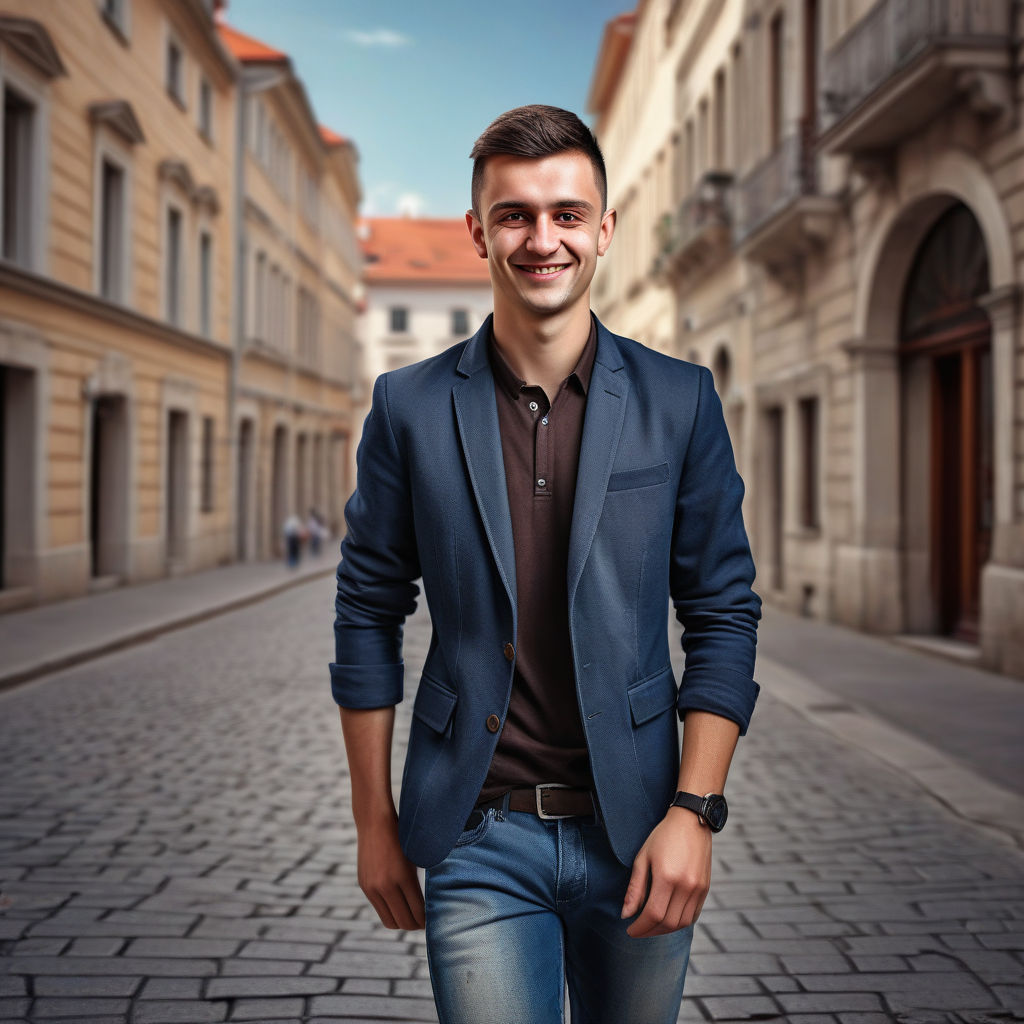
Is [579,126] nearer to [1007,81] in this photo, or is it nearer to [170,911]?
[170,911]

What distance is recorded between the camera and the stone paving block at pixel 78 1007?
11.8 feet

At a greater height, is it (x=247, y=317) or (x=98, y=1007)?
(x=247, y=317)

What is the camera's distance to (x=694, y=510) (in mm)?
2029

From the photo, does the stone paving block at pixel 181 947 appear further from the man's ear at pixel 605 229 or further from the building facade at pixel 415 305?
the building facade at pixel 415 305

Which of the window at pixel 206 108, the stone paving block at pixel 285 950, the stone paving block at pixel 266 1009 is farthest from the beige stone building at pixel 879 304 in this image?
the window at pixel 206 108

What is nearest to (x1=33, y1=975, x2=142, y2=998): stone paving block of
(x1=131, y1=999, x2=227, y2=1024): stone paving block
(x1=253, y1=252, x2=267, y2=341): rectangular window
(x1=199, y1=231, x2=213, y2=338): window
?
(x1=131, y1=999, x2=227, y2=1024): stone paving block

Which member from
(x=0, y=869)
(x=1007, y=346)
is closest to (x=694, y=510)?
(x=0, y=869)

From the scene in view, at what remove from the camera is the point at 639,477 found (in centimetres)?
198

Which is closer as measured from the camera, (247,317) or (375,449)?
(375,449)

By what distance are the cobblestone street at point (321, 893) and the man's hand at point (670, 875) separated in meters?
1.95

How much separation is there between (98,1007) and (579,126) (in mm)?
2886

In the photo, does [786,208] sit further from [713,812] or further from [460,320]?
[460,320]

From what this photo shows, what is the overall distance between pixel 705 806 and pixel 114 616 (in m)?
14.4

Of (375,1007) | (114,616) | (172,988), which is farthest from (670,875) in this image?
(114,616)
